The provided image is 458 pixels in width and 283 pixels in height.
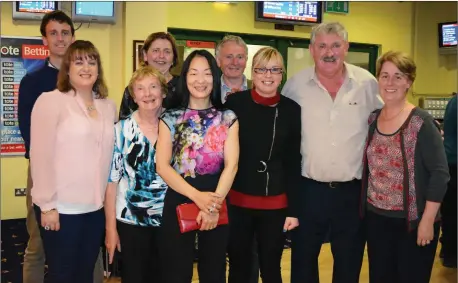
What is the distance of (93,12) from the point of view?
5199mm

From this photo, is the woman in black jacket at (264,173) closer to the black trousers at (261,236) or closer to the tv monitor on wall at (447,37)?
the black trousers at (261,236)

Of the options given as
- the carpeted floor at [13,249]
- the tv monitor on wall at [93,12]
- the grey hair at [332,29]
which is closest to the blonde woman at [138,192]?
the grey hair at [332,29]

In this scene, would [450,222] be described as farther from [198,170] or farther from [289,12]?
[289,12]

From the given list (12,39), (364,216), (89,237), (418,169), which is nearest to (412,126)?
(418,169)

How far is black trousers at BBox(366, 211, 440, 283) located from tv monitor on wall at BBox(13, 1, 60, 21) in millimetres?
4037

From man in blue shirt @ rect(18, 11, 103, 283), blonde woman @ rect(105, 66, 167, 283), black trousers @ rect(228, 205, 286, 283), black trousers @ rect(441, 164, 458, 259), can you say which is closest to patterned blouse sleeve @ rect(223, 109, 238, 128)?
blonde woman @ rect(105, 66, 167, 283)

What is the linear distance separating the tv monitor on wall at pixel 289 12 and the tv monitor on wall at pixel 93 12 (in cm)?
183

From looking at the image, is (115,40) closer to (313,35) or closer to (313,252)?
Answer: (313,35)

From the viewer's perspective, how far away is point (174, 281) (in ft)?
7.41

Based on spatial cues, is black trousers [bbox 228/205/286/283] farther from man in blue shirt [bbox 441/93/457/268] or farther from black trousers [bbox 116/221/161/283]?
man in blue shirt [bbox 441/93/457/268]

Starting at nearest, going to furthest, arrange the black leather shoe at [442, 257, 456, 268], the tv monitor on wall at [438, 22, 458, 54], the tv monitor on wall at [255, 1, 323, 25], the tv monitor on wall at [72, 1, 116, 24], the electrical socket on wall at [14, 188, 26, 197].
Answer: the black leather shoe at [442, 257, 456, 268] < the tv monitor on wall at [72, 1, 116, 24] < the electrical socket on wall at [14, 188, 26, 197] < the tv monitor on wall at [255, 1, 323, 25] < the tv monitor on wall at [438, 22, 458, 54]

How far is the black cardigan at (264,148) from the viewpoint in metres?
2.48

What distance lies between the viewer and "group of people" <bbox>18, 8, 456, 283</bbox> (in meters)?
2.26

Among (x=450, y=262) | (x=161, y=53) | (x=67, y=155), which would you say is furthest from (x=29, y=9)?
(x=450, y=262)
